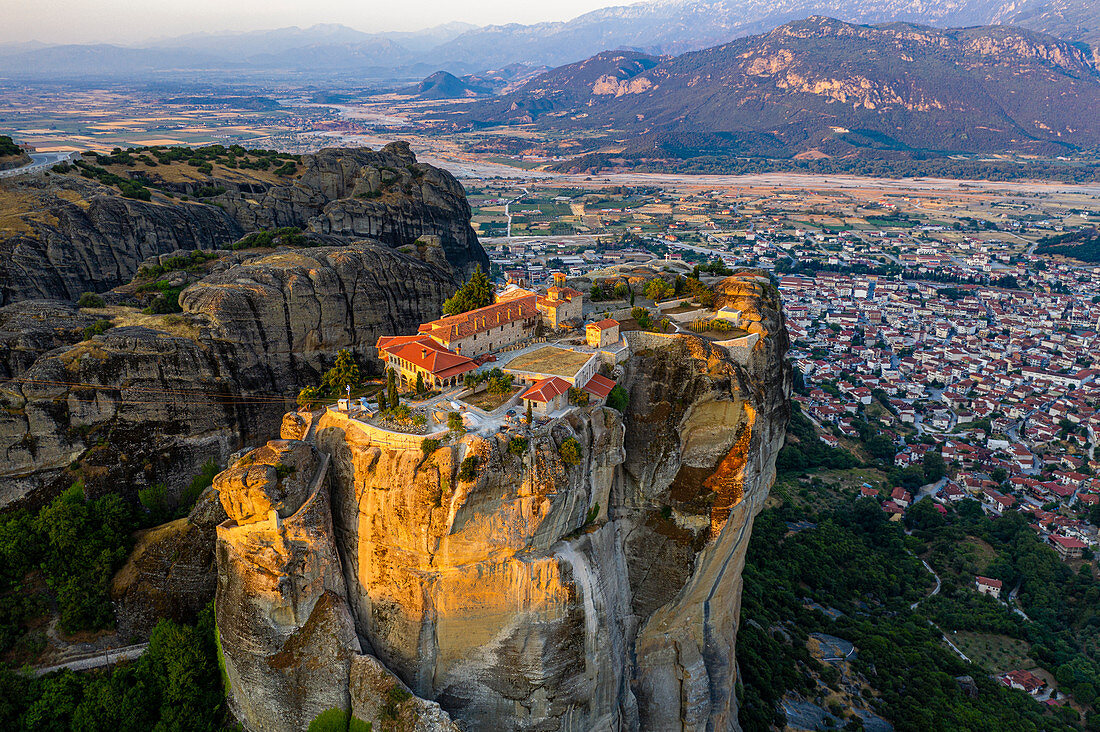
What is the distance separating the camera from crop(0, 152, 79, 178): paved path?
53562 millimetres

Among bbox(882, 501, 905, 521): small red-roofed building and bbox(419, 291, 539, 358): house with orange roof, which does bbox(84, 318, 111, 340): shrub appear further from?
bbox(882, 501, 905, 521): small red-roofed building

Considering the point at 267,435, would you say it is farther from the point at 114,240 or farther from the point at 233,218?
the point at 233,218

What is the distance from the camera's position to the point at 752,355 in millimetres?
37844

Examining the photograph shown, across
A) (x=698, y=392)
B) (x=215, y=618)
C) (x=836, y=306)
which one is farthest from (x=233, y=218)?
(x=836, y=306)

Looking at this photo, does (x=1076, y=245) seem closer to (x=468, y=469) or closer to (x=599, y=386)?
(x=599, y=386)

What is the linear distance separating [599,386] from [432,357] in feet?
26.4

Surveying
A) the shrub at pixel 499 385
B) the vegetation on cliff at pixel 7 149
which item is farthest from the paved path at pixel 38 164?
the shrub at pixel 499 385

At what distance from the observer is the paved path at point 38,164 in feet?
176

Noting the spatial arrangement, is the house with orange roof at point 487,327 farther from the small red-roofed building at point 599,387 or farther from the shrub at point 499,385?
the small red-roofed building at point 599,387

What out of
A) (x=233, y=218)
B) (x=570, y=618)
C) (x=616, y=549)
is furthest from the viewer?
(x=233, y=218)

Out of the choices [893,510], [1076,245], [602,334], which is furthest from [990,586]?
[1076,245]

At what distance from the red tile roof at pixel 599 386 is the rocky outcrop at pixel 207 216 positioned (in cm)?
2912

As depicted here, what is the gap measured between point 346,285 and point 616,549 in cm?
2481

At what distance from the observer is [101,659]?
3062 cm
